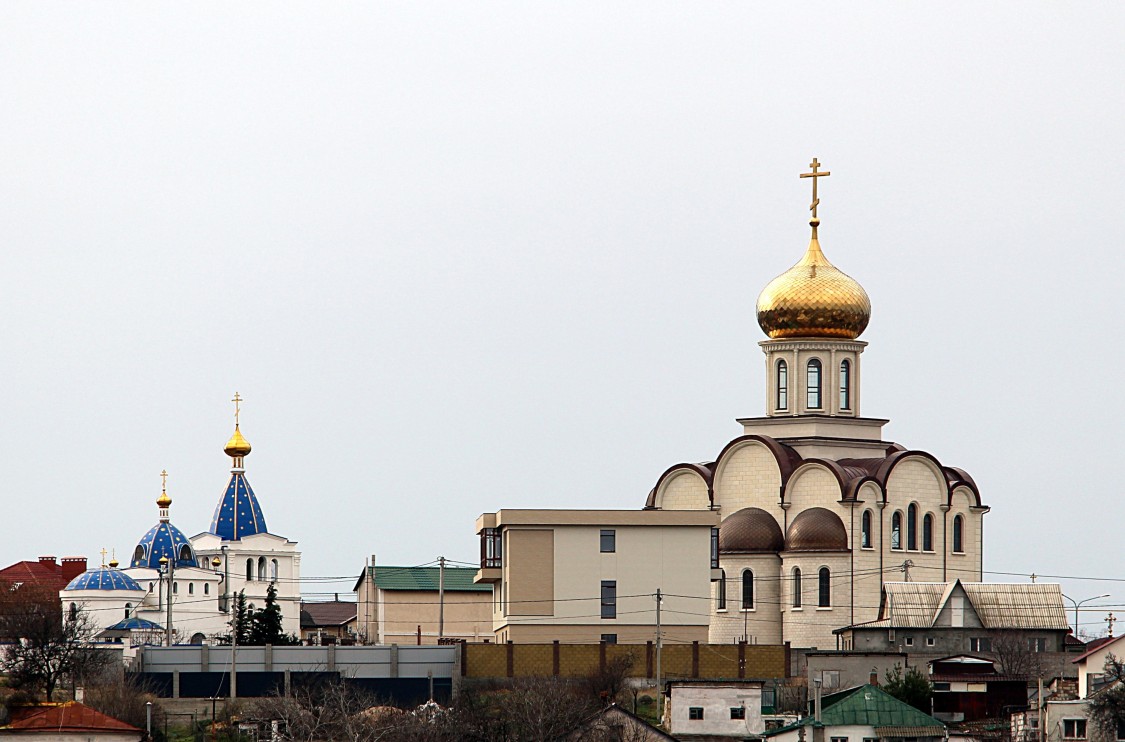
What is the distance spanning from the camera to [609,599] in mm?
55688

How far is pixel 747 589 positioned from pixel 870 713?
14080mm

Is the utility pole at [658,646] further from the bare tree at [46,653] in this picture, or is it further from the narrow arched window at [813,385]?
the bare tree at [46,653]

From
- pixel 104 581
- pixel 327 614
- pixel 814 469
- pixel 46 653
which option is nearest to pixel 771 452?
pixel 814 469

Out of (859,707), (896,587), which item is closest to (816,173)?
(896,587)

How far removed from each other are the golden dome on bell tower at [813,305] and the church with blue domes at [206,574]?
24274 millimetres

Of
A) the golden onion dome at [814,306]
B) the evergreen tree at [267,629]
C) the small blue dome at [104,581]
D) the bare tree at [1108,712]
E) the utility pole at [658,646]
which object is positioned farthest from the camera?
the small blue dome at [104,581]

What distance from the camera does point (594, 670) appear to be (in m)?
53.1

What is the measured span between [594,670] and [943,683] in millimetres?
7107

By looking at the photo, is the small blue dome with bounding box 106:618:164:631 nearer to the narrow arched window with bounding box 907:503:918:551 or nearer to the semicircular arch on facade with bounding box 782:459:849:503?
the semicircular arch on facade with bounding box 782:459:849:503

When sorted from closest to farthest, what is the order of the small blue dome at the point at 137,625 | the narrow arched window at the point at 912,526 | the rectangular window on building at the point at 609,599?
the rectangular window on building at the point at 609,599
the narrow arched window at the point at 912,526
the small blue dome at the point at 137,625

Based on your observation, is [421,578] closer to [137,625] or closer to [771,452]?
[137,625]

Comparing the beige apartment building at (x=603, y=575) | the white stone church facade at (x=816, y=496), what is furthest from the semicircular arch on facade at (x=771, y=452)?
the beige apartment building at (x=603, y=575)

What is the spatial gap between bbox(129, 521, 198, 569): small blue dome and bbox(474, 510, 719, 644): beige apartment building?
1184 inches

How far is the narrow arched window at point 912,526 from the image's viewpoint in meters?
60.1
